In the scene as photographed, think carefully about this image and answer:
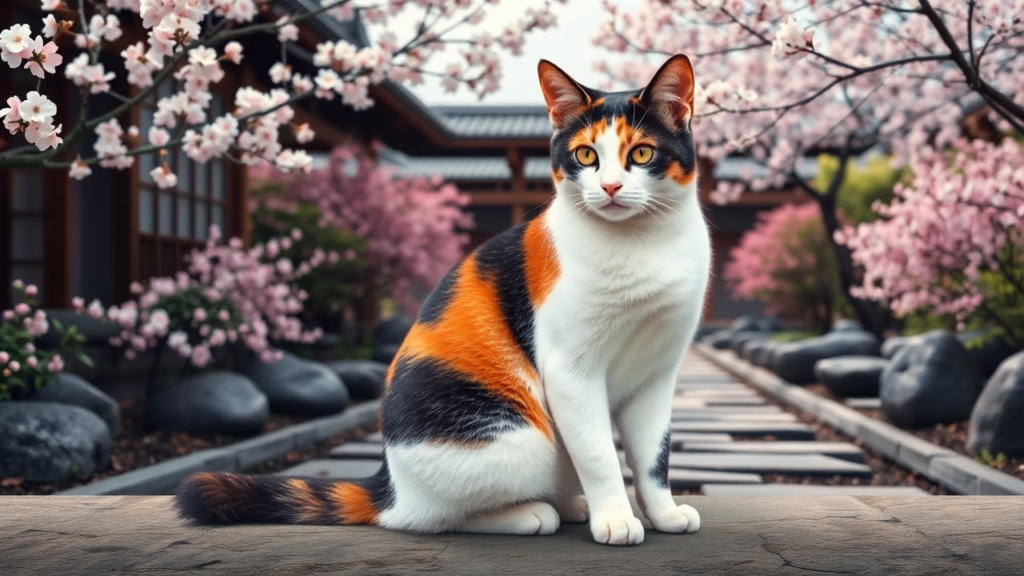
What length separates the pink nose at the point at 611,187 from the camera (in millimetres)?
2275

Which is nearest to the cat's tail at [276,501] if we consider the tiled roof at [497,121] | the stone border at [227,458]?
the stone border at [227,458]

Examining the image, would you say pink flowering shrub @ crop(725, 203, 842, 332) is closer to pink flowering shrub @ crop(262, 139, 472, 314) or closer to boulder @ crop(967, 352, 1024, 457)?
pink flowering shrub @ crop(262, 139, 472, 314)

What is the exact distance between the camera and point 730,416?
24.4 feet

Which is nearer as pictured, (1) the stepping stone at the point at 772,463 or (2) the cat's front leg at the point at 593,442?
(2) the cat's front leg at the point at 593,442

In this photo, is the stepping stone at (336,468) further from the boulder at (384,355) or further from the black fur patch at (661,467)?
the boulder at (384,355)

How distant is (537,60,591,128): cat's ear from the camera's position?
8.07 ft

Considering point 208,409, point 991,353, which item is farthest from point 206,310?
point 991,353

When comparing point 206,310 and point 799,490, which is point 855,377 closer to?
point 799,490

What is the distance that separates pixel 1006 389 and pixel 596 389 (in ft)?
11.0

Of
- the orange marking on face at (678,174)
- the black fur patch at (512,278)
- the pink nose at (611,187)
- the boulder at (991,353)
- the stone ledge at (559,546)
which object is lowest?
the stone ledge at (559,546)

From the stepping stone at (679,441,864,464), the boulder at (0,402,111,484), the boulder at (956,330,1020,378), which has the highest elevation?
the boulder at (956,330,1020,378)

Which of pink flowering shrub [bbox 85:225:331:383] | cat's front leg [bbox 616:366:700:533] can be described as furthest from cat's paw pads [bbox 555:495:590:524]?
pink flowering shrub [bbox 85:225:331:383]

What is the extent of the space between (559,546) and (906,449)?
3.68 meters

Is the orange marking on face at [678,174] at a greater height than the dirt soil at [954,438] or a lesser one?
greater
